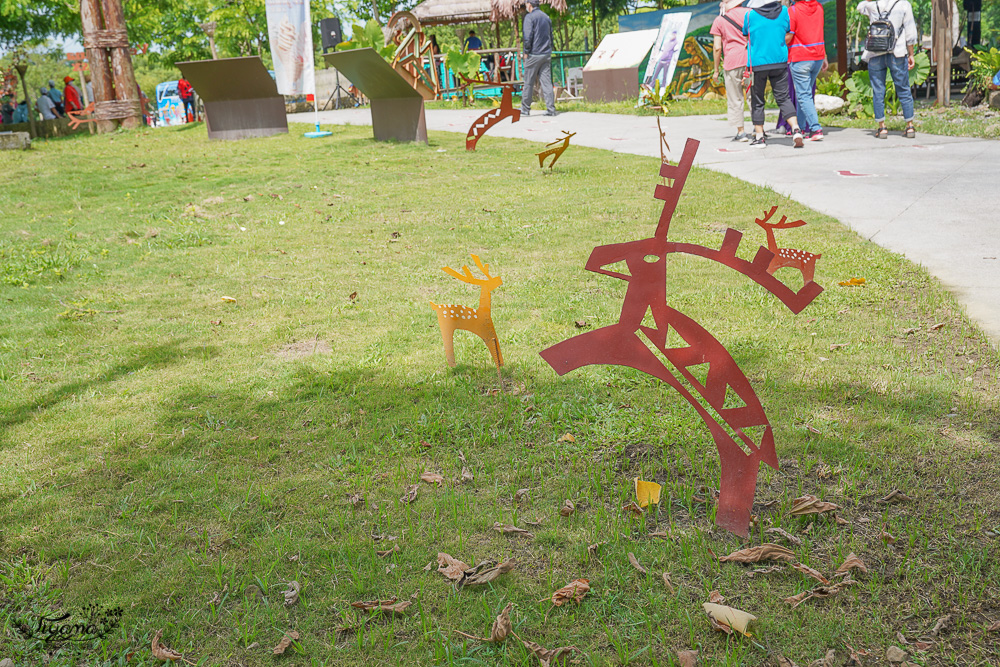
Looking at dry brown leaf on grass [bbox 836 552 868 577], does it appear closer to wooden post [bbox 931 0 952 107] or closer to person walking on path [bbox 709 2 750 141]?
person walking on path [bbox 709 2 750 141]

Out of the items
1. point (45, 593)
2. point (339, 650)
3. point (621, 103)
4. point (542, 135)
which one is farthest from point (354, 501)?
point (621, 103)

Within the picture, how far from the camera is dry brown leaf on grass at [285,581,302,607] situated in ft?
7.44

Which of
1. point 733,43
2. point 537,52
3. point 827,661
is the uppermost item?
point 537,52

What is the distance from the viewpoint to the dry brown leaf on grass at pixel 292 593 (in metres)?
2.27

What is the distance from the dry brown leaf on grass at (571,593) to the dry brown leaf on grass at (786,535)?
0.66m

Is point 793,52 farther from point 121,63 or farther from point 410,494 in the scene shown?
point 121,63

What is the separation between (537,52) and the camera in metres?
15.9

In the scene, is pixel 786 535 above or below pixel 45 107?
below

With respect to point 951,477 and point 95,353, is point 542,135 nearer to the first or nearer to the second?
point 95,353

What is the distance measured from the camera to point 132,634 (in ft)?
7.04

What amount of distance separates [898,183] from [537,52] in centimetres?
1003

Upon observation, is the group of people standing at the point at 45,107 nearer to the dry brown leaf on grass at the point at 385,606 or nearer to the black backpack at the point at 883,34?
the black backpack at the point at 883,34

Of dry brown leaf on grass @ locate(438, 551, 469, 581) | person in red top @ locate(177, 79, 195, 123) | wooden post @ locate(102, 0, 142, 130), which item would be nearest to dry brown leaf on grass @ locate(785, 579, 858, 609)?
dry brown leaf on grass @ locate(438, 551, 469, 581)

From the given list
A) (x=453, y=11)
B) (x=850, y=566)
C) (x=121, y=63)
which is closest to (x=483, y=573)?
(x=850, y=566)
